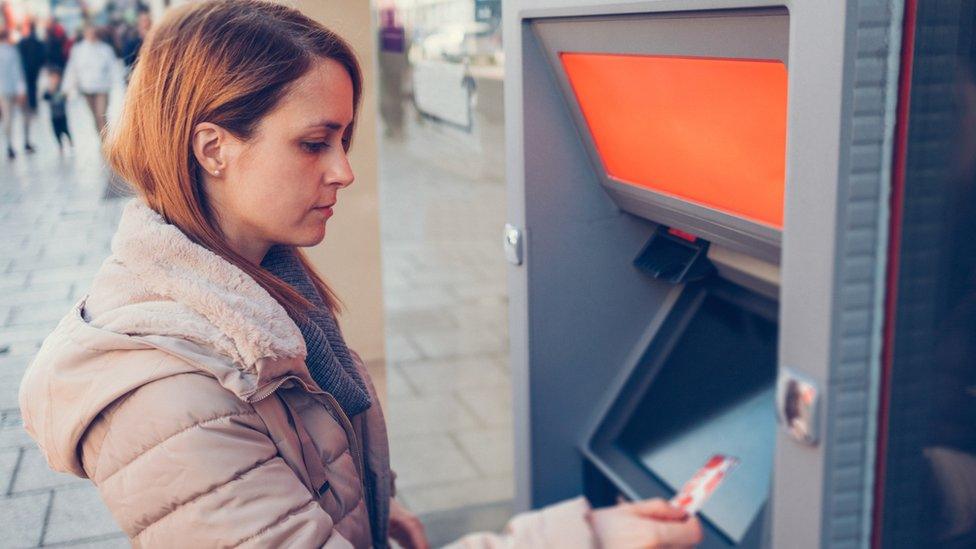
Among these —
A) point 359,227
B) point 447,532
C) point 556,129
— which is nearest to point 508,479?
point 447,532

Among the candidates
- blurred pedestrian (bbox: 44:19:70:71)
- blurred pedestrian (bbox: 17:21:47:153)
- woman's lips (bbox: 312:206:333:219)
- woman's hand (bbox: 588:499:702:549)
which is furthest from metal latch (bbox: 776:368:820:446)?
blurred pedestrian (bbox: 44:19:70:71)

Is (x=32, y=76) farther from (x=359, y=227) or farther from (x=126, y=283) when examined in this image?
(x=126, y=283)

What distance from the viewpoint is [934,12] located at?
1057 mm

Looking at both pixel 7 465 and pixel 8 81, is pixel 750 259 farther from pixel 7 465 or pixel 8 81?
pixel 8 81

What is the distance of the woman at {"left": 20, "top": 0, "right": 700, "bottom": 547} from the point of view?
1151 mm

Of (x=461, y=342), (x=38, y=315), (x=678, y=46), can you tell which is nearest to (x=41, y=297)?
(x=38, y=315)

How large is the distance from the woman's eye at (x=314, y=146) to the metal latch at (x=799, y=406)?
2.34ft

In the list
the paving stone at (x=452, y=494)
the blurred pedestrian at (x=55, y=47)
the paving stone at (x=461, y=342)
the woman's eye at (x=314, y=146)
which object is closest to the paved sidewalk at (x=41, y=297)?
the paving stone at (x=452, y=494)

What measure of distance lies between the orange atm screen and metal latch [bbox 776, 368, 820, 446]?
367 mm

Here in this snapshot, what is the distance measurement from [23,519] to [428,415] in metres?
1.57

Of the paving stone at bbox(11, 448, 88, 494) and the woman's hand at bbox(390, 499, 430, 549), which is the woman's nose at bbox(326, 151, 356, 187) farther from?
the paving stone at bbox(11, 448, 88, 494)

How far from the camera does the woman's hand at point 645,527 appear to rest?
113cm

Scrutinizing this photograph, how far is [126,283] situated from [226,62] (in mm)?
333

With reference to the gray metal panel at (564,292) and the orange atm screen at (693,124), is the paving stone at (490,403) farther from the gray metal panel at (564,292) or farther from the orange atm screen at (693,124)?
the orange atm screen at (693,124)
